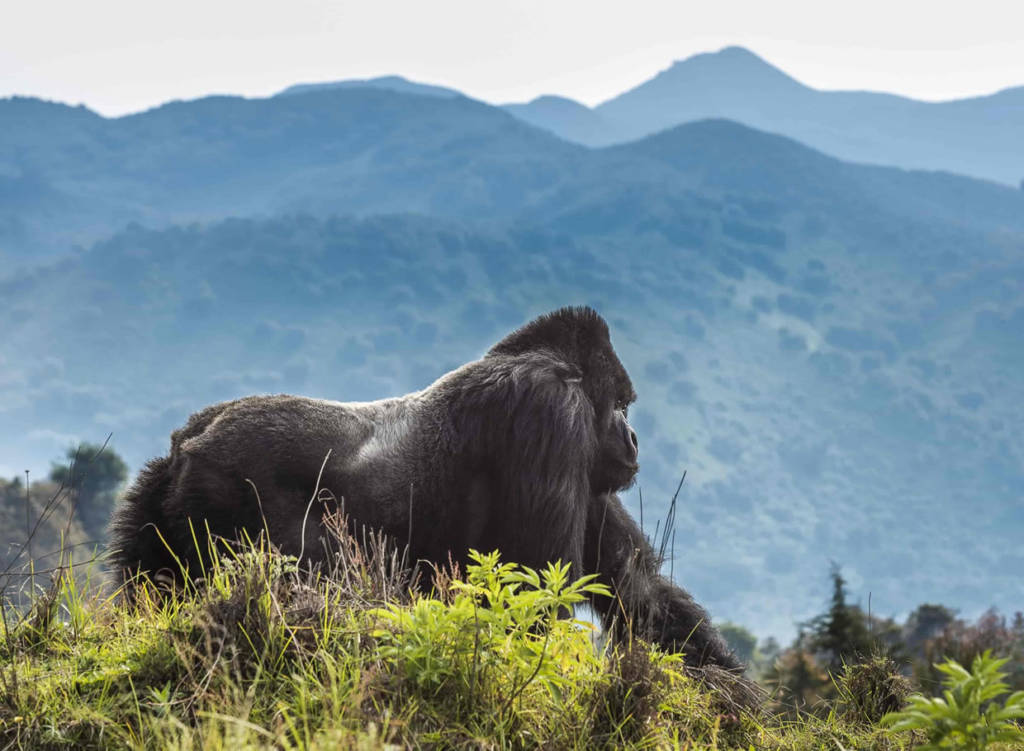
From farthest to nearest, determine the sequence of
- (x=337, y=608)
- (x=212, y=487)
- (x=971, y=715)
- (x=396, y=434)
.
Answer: (x=396, y=434), (x=212, y=487), (x=337, y=608), (x=971, y=715)

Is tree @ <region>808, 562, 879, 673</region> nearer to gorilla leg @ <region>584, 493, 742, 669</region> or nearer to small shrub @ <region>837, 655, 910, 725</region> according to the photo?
gorilla leg @ <region>584, 493, 742, 669</region>

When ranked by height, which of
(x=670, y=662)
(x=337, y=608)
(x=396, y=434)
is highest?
(x=396, y=434)

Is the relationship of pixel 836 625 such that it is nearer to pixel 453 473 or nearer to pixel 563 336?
pixel 563 336

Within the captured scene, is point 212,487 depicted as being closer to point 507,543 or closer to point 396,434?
point 396,434

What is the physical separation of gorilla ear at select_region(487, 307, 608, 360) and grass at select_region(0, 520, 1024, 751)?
256cm

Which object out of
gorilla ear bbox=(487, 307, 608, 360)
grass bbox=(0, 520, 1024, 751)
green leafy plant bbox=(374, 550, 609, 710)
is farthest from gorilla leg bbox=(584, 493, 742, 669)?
green leafy plant bbox=(374, 550, 609, 710)

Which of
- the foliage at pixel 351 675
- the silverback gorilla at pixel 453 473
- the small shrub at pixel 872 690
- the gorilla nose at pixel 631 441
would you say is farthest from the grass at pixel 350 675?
the gorilla nose at pixel 631 441

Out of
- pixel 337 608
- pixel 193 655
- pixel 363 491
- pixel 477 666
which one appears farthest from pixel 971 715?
pixel 363 491

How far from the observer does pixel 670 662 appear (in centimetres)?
431

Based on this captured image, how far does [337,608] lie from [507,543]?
1962 mm

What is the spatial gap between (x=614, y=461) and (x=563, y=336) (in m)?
0.82

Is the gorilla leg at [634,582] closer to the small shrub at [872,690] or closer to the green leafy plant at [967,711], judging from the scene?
the small shrub at [872,690]

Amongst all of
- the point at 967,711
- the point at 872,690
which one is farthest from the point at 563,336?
the point at 967,711

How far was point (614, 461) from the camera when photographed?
21.1ft
